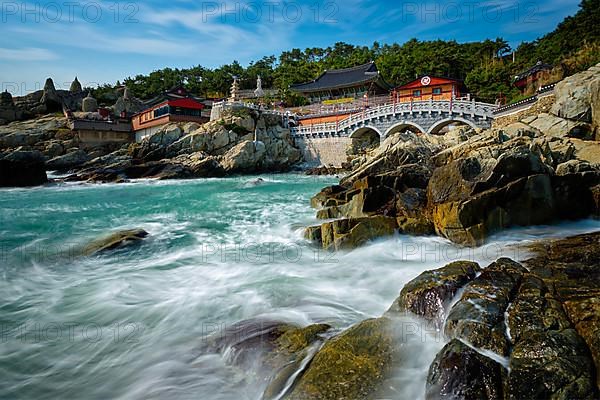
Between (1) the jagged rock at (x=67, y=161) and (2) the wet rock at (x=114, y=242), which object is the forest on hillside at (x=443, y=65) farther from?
(2) the wet rock at (x=114, y=242)

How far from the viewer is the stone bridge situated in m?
25.9

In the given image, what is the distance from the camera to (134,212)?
15.7 meters

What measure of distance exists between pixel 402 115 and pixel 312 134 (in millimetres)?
10185

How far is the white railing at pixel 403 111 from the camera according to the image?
83.8 feet

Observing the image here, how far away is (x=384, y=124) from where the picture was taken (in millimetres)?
30672

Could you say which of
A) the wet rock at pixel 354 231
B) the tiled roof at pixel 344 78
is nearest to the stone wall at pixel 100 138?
the tiled roof at pixel 344 78

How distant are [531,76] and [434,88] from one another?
903cm

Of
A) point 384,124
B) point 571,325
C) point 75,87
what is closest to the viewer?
point 571,325

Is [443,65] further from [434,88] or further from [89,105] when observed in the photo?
[89,105]

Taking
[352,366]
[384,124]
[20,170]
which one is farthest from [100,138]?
[352,366]

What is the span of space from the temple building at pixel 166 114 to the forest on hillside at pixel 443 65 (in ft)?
45.8

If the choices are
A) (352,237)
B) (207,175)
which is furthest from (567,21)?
(352,237)

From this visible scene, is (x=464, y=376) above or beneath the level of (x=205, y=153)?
beneath

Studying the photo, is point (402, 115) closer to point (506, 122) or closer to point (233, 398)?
point (506, 122)
